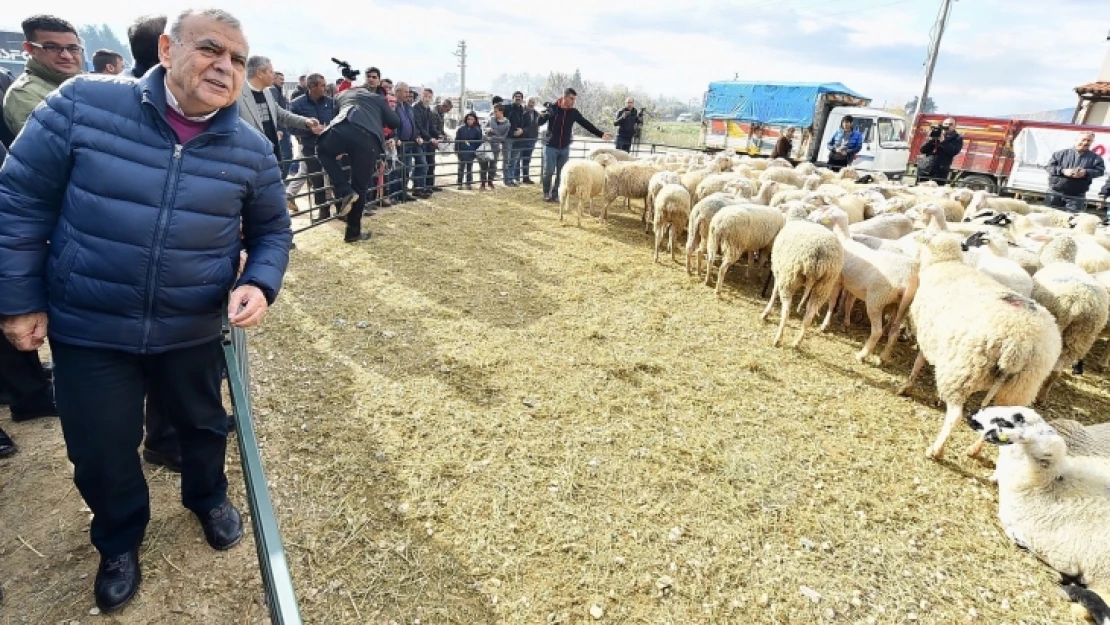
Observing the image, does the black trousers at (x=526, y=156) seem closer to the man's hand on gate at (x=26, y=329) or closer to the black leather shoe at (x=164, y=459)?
the black leather shoe at (x=164, y=459)

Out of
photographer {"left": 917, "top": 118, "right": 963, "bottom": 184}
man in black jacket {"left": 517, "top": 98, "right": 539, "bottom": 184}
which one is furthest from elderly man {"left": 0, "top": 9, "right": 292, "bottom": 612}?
photographer {"left": 917, "top": 118, "right": 963, "bottom": 184}

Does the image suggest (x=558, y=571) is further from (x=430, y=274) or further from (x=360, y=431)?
(x=430, y=274)

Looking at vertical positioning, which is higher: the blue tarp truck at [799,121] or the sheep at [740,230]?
the blue tarp truck at [799,121]

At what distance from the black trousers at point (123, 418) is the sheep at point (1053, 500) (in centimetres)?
438

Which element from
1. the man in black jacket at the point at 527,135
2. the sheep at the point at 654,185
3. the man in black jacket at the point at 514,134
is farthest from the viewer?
the man in black jacket at the point at 527,135

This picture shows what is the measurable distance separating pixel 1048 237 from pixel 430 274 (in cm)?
792

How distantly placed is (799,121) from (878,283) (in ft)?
81.2

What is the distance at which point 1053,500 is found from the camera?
122 inches

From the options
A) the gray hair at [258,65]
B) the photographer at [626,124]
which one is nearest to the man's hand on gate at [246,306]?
the gray hair at [258,65]

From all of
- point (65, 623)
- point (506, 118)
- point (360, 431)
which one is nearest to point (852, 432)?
point (360, 431)

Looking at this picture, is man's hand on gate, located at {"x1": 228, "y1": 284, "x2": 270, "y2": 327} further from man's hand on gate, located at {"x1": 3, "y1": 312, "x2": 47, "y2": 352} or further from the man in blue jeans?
the man in blue jeans

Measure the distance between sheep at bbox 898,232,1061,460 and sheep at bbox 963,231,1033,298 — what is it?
0.56 meters

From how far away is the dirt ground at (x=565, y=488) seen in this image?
8.65ft

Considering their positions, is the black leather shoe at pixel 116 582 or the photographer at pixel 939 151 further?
the photographer at pixel 939 151
